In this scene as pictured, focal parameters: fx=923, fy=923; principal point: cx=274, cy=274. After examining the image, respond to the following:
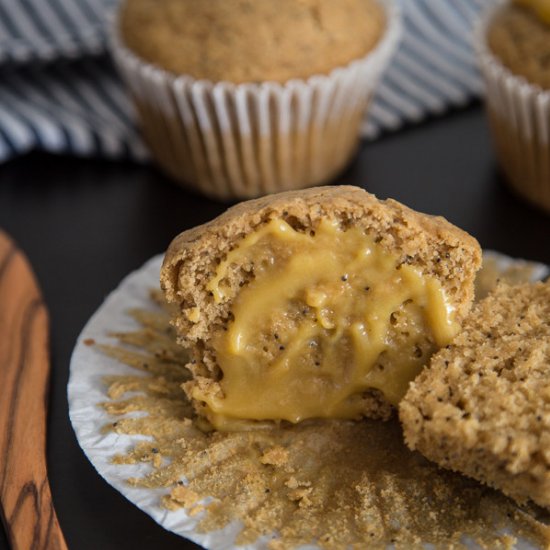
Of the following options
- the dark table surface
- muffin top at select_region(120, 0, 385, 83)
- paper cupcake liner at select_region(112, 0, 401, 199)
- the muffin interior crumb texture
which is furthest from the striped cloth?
the muffin interior crumb texture

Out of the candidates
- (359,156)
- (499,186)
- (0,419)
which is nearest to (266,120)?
(359,156)

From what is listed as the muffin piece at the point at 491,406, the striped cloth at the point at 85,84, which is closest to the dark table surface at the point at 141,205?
the striped cloth at the point at 85,84

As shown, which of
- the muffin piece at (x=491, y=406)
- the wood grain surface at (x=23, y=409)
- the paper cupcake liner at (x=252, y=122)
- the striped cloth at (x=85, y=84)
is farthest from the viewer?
the striped cloth at (x=85, y=84)

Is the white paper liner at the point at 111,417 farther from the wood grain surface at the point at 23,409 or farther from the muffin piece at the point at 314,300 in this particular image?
the muffin piece at the point at 314,300

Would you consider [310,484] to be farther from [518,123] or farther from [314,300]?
[518,123]

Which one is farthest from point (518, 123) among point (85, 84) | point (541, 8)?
point (85, 84)

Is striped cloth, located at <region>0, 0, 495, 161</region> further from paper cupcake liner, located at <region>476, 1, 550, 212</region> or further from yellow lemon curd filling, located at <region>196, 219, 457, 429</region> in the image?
yellow lemon curd filling, located at <region>196, 219, 457, 429</region>
